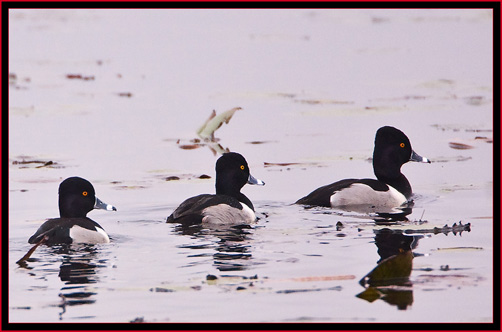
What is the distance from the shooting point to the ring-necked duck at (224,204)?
12.8 m

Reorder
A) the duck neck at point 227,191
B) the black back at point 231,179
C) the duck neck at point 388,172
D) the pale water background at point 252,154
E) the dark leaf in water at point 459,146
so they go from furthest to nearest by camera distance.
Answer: the dark leaf in water at point 459,146, the duck neck at point 388,172, the duck neck at point 227,191, the black back at point 231,179, the pale water background at point 252,154

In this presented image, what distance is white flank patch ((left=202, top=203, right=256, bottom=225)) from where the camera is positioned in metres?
12.9

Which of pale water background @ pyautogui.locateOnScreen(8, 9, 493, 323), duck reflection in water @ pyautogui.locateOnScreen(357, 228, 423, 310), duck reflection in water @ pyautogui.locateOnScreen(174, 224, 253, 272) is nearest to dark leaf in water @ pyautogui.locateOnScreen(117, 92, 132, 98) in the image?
pale water background @ pyautogui.locateOnScreen(8, 9, 493, 323)

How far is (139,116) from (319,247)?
34.0 ft

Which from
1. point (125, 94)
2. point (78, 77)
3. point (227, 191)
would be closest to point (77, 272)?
point (227, 191)

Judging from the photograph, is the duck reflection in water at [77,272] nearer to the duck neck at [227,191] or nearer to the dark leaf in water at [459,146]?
the duck neck at [227,191]

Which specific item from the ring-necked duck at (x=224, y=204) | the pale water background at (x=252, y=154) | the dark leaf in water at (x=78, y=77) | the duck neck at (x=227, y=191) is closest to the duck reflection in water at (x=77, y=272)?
the pale water background at (x=252, y=154)

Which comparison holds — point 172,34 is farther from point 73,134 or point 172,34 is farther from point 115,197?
point 115,197

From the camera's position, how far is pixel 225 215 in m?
13.0

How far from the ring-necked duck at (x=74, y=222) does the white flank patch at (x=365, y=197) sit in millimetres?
3166

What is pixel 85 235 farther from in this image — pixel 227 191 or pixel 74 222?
pixel 227 191

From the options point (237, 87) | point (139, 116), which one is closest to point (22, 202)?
point (139, 116)

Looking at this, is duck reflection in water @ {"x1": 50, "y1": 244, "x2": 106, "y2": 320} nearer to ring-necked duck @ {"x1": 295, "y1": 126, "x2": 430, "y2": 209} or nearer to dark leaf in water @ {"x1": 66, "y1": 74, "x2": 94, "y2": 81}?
ring-necked duck @ {"x1": 295, "y1": 126, "x2": 430, "y2": 209}

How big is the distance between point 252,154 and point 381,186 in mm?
3102
